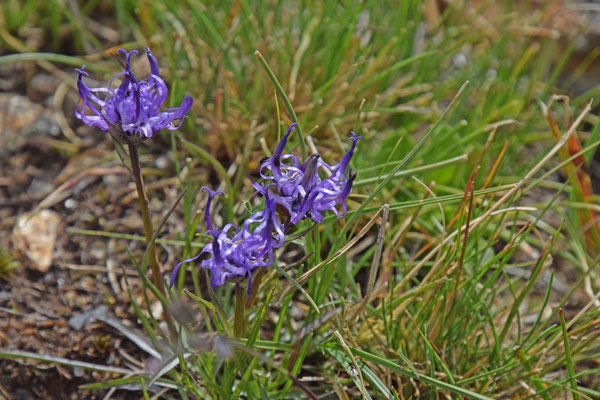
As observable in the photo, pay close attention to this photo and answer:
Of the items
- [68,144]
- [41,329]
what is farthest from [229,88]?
[41,329]

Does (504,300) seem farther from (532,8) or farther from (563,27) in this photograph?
(532,8)

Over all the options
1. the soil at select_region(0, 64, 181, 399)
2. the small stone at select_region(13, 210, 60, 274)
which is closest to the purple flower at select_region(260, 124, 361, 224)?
the soil at select_region(0, 64, 181, 399)

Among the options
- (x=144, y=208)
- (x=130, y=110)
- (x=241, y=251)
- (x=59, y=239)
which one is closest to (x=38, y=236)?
(x=59, y=239)

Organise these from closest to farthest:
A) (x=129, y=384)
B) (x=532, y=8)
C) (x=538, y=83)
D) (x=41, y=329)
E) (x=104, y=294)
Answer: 1. (x=129, y=384)
2. (x=41, y=329)
3. (x=104, y=294)
4. (x=538, y=83)
5. (x=532, y=8)

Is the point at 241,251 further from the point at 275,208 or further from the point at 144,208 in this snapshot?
the point at 144,208

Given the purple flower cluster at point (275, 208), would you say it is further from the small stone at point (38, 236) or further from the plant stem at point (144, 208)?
the small stone at point (38, 236)
